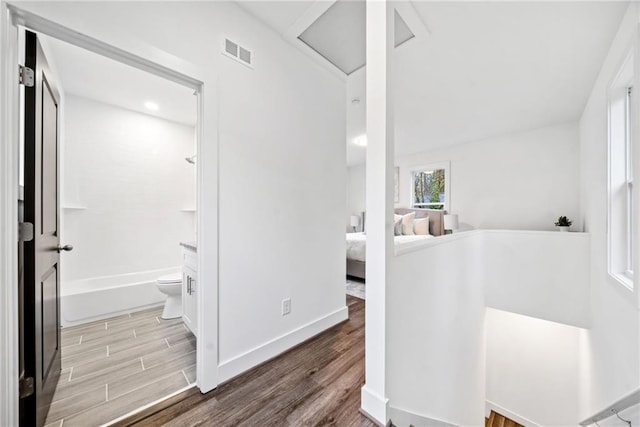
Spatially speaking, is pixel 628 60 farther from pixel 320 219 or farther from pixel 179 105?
pixel 179 105

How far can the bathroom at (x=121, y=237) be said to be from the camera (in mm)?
1691

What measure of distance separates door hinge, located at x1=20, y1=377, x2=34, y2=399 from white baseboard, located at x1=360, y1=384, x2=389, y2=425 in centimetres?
166

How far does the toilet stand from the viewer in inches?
102

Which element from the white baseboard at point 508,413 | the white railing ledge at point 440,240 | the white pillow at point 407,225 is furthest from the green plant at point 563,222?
the white baseboard at point 508,413

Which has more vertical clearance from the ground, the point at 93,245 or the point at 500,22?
the point at 500,22

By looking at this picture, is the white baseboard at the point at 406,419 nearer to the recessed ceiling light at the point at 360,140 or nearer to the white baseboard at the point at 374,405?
the white baseboard at the point at 374,405

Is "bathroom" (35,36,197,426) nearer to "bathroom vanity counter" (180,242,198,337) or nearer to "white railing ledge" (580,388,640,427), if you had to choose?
"bathroom vanity counter" (180,242,198,337)

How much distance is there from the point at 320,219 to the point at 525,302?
2.86 m

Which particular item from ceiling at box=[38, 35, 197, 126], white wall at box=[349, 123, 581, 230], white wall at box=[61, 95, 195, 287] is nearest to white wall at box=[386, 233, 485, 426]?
white wall at box=[349, 123, 581, 230]

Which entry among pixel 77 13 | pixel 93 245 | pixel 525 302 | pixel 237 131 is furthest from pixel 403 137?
pixel 93 245

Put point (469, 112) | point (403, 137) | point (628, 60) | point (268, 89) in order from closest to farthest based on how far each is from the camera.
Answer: point (628, 60), point (268, 89), point (469, 112), point (403, 137)

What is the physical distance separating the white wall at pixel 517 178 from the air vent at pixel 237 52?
4503 mm

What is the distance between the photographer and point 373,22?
139 cm

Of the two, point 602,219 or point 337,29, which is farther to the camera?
point 602,219
